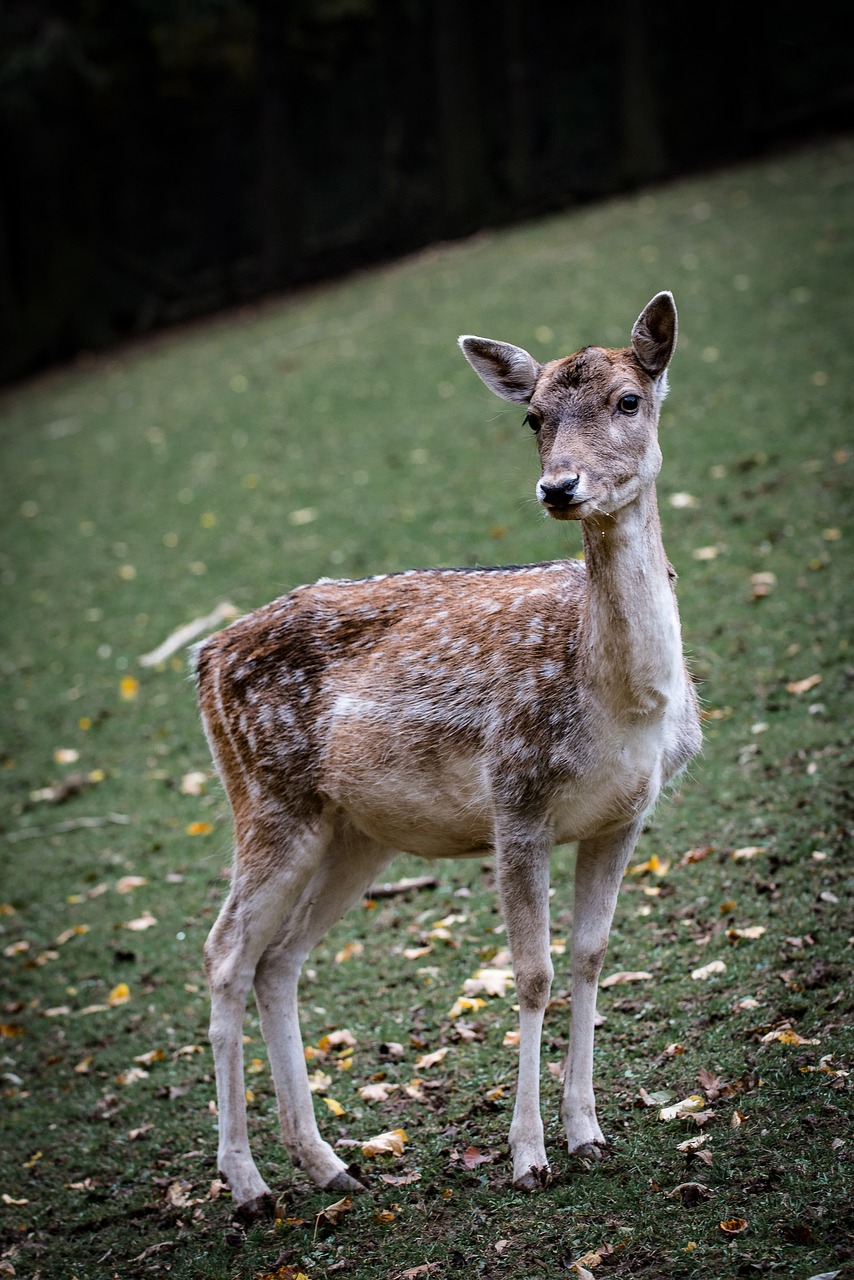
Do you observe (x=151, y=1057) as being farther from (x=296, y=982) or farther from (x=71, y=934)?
(x=71, y=934)

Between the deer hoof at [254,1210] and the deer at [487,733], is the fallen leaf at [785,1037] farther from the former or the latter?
the deer hoof at [254,1210]

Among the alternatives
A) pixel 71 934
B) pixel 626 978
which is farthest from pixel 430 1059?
pixel 71 934

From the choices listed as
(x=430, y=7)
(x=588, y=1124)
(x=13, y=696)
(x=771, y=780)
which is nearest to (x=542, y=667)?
(x=588, y=1124)

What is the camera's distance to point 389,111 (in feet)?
111

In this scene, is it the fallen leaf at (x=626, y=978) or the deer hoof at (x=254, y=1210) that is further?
the fallen leaf at (x=626, y=978)

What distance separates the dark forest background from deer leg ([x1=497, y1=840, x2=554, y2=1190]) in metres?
20.6

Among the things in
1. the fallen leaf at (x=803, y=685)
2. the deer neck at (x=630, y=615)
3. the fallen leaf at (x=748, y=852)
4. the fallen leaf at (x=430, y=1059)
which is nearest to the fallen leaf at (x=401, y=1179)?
the fallen leaf at (x=430, y=1059)

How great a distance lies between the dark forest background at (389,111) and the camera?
2361 centimetres

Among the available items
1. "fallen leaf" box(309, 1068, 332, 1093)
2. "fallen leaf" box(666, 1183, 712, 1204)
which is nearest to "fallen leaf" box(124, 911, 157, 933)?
Result: "fallen leaf" box(309, 1068, 332, 1093)

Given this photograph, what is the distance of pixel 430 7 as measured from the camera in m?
28.5

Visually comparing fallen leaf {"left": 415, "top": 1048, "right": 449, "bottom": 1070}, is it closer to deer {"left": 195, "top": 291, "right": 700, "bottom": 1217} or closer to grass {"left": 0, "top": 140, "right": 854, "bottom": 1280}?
grass {"left": 0, "top": 140, "right": 854, "bottom": 1280}

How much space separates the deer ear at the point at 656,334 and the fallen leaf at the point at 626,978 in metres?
2.54

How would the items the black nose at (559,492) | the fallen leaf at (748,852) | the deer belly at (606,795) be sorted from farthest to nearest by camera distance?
the fallen leaf at (748,852), the deer belly at (606,795), the black nose at (559,492)

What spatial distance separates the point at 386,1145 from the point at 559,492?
2503mm
